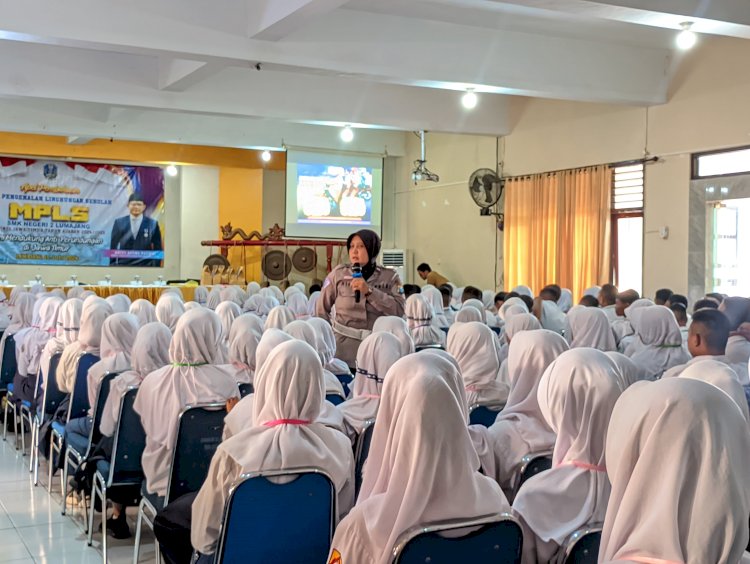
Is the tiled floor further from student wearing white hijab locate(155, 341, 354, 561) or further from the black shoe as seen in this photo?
student wearing white hijab locate(155, 341, 354, 561)

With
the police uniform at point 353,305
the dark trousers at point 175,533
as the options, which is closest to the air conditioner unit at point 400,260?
the police uniform at point 353,305

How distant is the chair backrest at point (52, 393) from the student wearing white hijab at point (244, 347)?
3.57 ft

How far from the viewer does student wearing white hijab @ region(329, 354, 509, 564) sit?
178 centimetres

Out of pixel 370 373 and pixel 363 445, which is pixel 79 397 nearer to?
pixel 370 373

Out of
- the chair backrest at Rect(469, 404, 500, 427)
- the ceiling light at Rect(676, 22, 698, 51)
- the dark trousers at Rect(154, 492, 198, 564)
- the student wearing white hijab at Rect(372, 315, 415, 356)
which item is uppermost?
the ceiling light at Rect(676, 22, 698, 51)

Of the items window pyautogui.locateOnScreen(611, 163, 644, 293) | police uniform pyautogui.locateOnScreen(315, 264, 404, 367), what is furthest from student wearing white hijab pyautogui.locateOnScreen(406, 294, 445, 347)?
window pyautogui.locateOnScreen(611, 163, 644, 293)

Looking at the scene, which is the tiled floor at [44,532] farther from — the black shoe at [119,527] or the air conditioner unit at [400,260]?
the air conditioner unit at [400,260]

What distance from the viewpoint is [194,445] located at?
3.04 metres

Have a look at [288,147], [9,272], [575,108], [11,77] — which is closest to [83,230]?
[9,272]

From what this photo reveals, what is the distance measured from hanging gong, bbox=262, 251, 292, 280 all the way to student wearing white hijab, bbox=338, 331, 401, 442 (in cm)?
1008

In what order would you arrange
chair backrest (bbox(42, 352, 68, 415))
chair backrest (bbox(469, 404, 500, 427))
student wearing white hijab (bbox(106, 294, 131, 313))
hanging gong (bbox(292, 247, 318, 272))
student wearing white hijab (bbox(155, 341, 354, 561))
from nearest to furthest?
student wearing white hijab (bbox(155, 341, 354, 561)), chair backrest (bbox(469, 404, 500, 427)), chair backrest (bbox(42, 352, 68, 415)), student wearing white hijab (bbox(106, 294, 131, 313)), hanging gong (bbox(292, 247, 318, 272))

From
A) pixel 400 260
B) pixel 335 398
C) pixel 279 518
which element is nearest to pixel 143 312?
pixel 335 398

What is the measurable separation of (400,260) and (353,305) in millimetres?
9309

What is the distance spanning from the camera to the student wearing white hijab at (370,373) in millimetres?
3277
